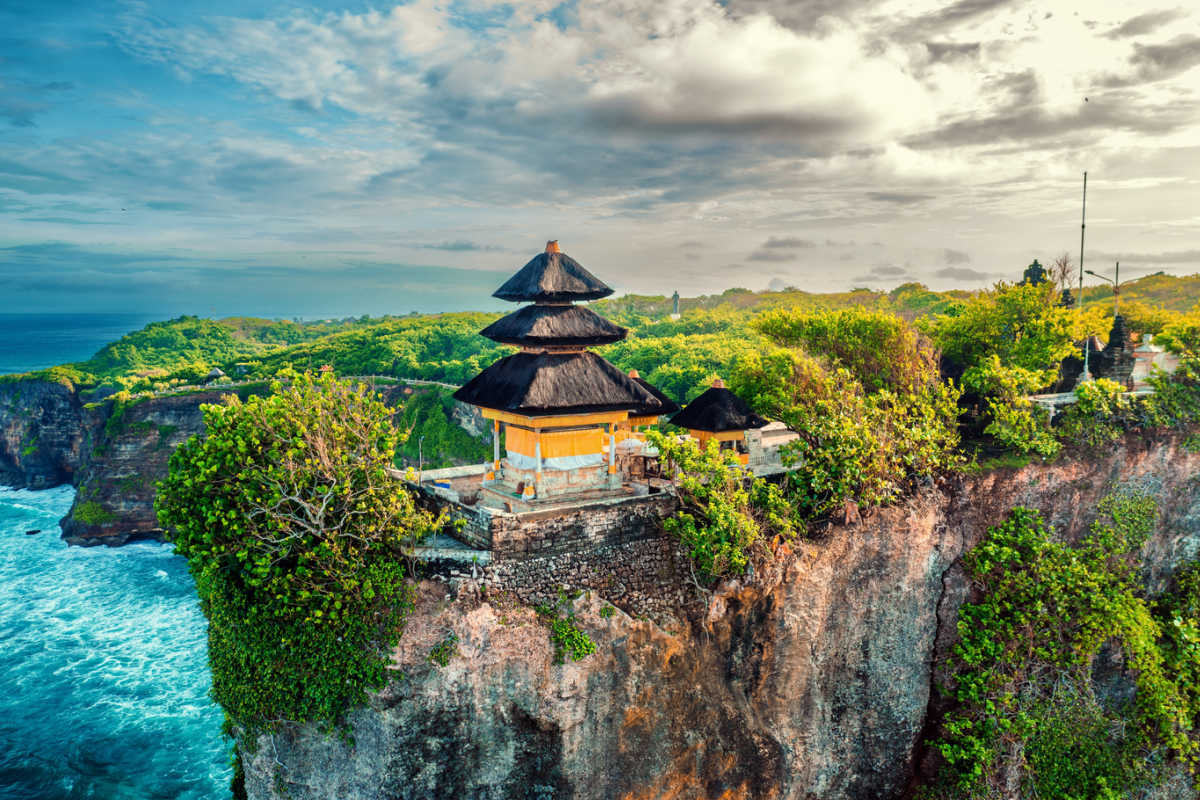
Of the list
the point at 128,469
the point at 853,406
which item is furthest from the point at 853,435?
the point at 128,469

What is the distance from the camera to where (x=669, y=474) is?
15148 millimetres

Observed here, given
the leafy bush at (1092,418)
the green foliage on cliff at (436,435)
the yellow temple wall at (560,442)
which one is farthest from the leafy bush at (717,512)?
the green foliage on cliff at (436,435)

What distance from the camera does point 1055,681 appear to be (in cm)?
1666

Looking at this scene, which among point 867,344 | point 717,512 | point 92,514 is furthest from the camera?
point 92,514

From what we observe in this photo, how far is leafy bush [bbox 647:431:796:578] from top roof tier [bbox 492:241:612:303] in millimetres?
3241

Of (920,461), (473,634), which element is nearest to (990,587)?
(920,461)

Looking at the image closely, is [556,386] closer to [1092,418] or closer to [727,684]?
[727,684]

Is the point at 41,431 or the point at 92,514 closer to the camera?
the point at 92,514

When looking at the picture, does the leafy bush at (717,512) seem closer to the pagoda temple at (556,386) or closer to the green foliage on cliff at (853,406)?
the green foliage on cliff at (853,406)

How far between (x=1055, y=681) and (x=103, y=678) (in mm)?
31206

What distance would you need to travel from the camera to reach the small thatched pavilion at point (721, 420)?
1750cm

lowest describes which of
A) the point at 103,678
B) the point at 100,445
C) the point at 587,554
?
the point at 103,678

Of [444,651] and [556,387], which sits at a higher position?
[556,387]

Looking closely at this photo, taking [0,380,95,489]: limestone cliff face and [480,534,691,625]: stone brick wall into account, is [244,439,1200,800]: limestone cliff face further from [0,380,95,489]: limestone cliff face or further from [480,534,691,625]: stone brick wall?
[0,380,95,489]: limestone cliff face
